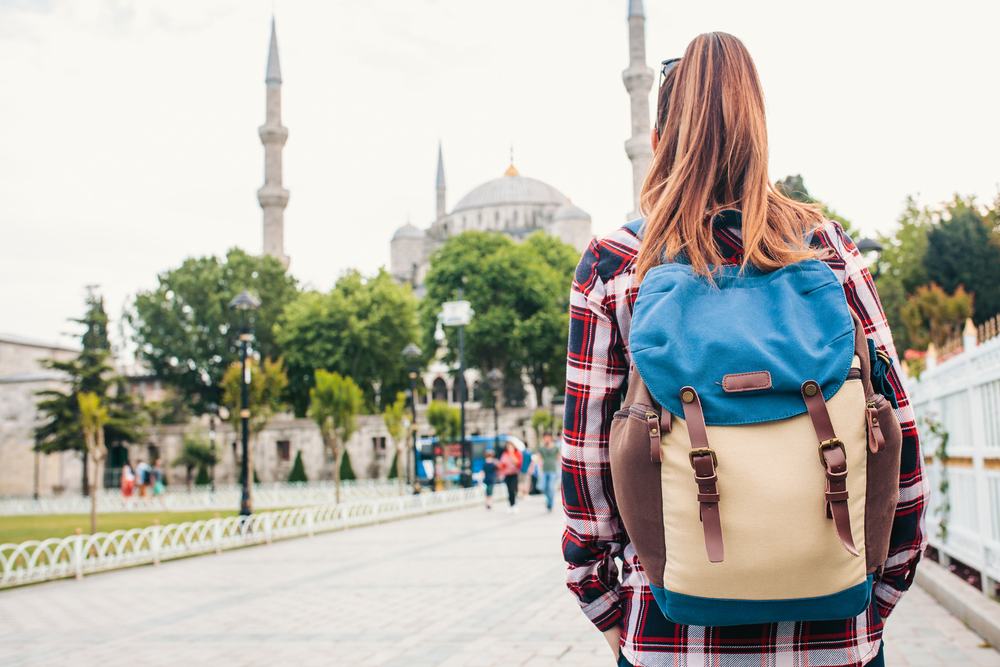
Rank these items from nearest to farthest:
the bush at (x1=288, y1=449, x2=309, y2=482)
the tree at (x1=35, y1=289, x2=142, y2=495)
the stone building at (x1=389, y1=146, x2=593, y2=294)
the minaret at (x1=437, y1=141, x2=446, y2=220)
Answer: the tree at (x1=35, y1=289, x2=142, y2=495)
the bush at (x1=288, y1=449, x2=309, y2=482)
the stone building at (x1=389, y1=146, x2=593, y2=294)
the minaret at (x1=437, y1=141, x2=446, y2=220)

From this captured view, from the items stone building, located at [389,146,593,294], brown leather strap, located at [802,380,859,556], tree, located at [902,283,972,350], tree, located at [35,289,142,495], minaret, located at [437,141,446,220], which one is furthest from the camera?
minaret, located at [437,141,446,220]

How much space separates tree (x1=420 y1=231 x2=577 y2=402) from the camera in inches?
1683

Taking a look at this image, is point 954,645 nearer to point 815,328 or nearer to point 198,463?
point 815,328

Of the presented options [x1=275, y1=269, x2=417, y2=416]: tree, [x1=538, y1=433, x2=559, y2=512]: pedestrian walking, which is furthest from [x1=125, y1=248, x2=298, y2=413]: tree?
[x1=538, y1=433, x2=559, y2=512]: pedestrian walking

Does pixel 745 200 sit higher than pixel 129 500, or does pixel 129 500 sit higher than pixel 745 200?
pixel 745 200

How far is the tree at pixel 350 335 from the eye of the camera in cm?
4303

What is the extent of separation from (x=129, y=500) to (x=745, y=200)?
32.1 m

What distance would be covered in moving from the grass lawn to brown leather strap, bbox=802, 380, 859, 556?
1872cm

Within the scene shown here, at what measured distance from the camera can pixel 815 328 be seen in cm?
138

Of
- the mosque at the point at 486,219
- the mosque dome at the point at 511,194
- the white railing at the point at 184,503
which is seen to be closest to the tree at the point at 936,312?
the white railing at the point at 184,503

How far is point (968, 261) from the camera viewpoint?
118ft

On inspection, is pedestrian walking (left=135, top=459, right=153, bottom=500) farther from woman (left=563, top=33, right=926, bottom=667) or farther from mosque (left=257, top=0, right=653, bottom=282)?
woman (left=563, top=33, right=926, bottom=667)

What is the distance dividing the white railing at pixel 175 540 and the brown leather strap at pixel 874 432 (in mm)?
10854

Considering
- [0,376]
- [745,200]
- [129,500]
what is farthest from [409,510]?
[0,376]
